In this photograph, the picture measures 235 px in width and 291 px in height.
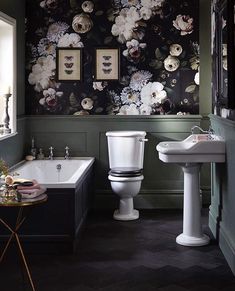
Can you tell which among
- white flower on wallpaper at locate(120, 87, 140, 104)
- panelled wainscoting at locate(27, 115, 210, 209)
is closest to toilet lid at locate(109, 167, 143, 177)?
panelled wainscoting at locate(27, 115, 210, 209)

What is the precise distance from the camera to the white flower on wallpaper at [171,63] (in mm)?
6180

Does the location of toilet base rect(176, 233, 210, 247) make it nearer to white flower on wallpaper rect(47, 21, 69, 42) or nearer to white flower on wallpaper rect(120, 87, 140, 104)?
white flower on wallpaper rect(120, 87, 140, 104)

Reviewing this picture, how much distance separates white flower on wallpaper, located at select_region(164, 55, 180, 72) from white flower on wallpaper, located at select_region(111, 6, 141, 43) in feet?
1.56

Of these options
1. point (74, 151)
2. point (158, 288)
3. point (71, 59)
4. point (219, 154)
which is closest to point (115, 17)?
point (71, 59)

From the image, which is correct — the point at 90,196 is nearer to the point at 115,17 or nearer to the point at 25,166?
the point at 25,166

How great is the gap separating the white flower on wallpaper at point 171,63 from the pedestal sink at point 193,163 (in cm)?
146

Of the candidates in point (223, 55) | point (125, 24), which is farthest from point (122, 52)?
point (223, 55)

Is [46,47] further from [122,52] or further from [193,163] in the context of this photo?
[193,163]

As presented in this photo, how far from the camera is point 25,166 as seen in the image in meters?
5.78

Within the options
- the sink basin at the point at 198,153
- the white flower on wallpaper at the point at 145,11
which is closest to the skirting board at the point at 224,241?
the sink basin at the point at 198,153

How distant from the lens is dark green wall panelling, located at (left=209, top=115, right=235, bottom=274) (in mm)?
4143

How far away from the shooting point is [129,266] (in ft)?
13.5

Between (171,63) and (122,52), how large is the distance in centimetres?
55

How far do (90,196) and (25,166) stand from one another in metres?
0.76
